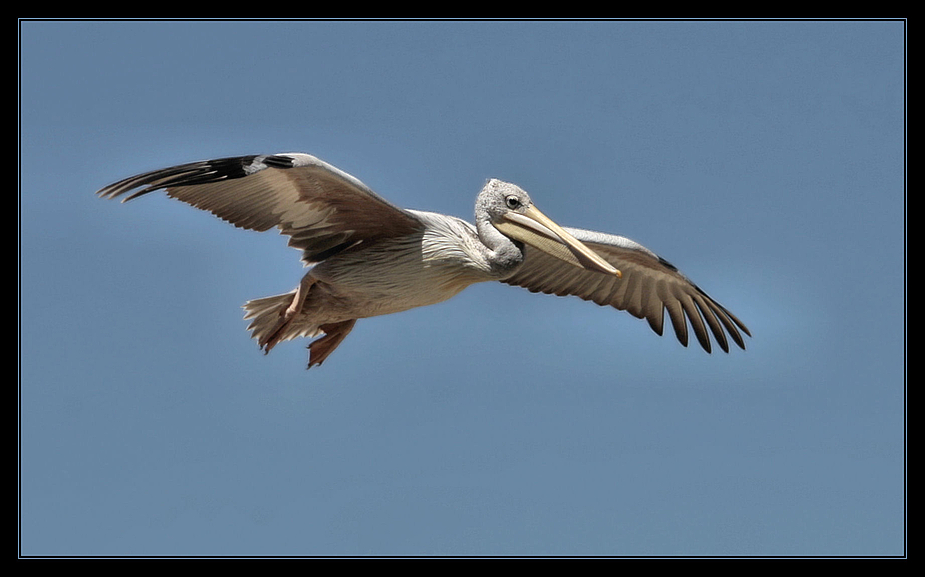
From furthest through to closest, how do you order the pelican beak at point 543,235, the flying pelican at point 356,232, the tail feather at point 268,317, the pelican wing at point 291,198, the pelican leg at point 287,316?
the tail feather at point 268,317 < the pelican leg at point 287,316 < the pelican beak at point 543,235 < the flying pelican at point 356,232 < the pelican wing at point 291,198

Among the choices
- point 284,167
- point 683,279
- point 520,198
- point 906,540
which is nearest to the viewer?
point 284,167

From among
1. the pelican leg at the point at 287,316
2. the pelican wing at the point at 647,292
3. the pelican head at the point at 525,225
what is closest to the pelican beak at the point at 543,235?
the pelican head at the point at 525,225

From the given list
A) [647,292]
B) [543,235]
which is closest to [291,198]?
[543,235]

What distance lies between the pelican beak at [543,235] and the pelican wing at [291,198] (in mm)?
696

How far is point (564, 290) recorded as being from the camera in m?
11.4

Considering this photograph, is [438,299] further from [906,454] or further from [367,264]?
[906,454]

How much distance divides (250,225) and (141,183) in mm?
1023

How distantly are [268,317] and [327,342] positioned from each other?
55cm

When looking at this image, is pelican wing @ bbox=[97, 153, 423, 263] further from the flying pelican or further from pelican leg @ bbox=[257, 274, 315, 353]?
pelican leg @ bbox=[257, 274, 315, 353]

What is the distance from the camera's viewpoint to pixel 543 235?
9.24 metres

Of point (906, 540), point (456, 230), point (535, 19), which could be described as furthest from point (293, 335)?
point (906, 540)

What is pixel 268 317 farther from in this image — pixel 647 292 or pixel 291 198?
pixel 647 292

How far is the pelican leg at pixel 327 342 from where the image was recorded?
1038 centimetres

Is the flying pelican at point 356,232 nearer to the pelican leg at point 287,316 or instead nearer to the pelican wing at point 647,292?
the pelican leg at point 287,316
